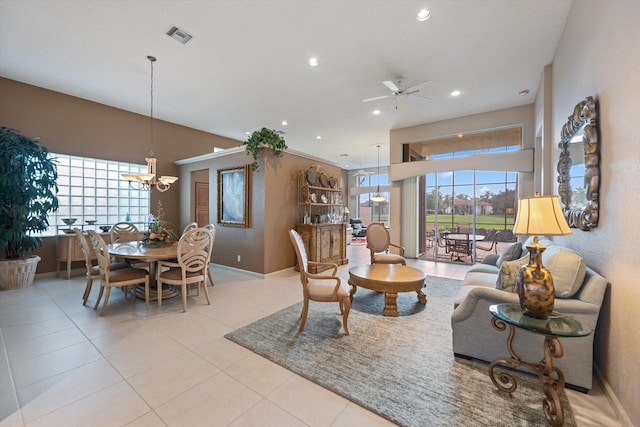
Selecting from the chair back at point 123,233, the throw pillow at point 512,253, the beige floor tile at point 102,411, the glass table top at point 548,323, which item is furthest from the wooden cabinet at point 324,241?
the glass table top at point 548,323

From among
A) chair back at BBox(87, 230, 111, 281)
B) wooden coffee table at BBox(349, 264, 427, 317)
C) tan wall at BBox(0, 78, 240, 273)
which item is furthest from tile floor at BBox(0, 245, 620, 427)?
tan wall at BBox(0, 78, 240, 273)

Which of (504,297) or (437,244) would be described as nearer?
(504,297)

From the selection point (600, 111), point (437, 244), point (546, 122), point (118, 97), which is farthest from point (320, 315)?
point (118, 97)

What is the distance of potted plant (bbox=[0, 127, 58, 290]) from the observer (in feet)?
13.1

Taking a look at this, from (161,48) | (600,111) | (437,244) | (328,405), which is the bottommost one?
(328,405)

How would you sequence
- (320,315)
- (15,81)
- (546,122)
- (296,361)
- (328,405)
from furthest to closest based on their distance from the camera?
1. (15,81)
2. (546,122)
3. (320,315)
4. (296,361)
5. (328,405)

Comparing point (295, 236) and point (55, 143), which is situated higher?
point (55, 143)

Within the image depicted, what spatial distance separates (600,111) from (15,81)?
7.87m

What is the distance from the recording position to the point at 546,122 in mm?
3961

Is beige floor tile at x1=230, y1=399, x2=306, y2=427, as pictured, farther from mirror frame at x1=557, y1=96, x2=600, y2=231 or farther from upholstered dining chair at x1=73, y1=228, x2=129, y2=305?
upholstered dining chair at x1=73, y1=228, x2=129, y2=305

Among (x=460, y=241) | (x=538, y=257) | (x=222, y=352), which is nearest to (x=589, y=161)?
(x=538, y=257)

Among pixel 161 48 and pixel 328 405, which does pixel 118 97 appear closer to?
pixel 161 48

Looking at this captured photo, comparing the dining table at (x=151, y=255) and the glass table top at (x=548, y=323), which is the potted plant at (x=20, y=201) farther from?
the glass table top at (x=548, y=323)

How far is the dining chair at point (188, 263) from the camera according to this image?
134 inches
